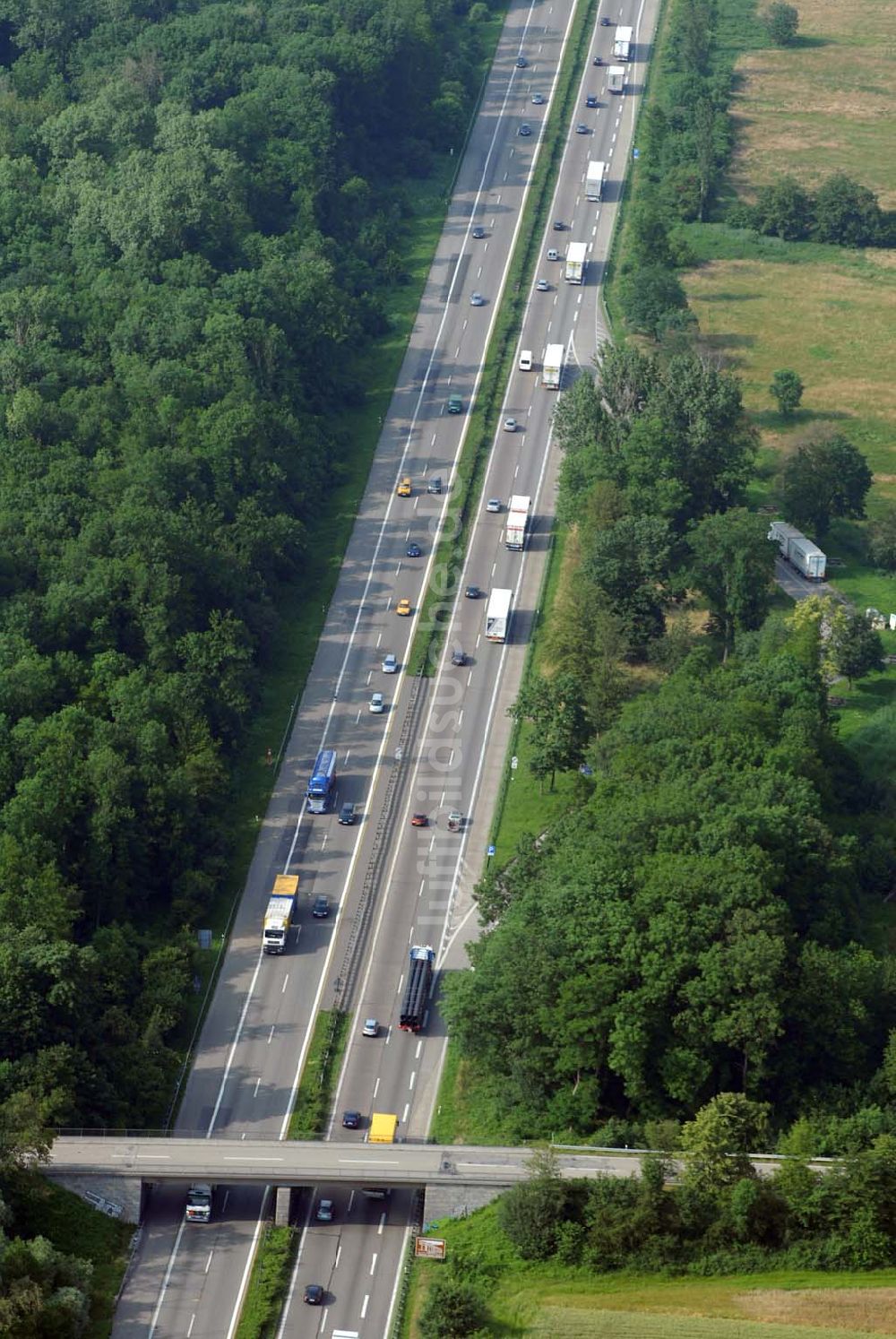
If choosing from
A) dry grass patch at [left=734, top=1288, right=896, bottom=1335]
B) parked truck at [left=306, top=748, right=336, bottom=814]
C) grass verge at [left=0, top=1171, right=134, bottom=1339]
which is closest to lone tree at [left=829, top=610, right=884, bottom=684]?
parked truck at [left=306, top=748, right=336, bottom=814]

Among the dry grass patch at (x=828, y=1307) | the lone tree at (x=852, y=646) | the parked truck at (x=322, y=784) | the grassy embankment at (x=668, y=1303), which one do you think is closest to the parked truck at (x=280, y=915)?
the parked truck at (x=322, y=784)

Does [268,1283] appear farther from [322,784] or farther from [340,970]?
[322,784]

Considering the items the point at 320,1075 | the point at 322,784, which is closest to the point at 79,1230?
the point at 320,1075

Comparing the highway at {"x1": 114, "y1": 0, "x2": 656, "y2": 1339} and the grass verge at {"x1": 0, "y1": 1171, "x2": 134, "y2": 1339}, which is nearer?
the grass verge at {"x1": 0, "y1": 1171, "x2": 134, "y2": 1339}

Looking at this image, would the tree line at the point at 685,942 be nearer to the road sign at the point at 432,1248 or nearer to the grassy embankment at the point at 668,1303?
the road sign at the point at 432,1248

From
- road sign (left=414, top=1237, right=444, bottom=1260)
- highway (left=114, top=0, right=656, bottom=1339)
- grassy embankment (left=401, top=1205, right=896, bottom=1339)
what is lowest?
highway (left=114, top=0, right=656, bottom=1339)

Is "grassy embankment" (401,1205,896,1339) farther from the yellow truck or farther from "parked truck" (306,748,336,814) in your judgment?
"parked truck" (306,748,336,814)
